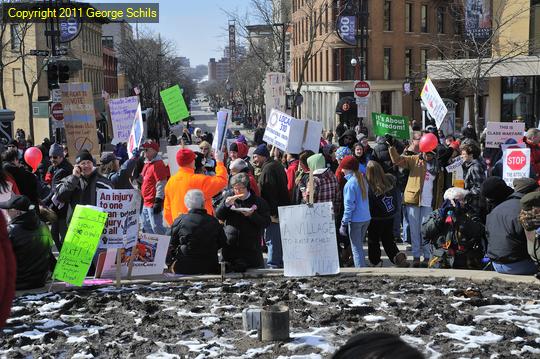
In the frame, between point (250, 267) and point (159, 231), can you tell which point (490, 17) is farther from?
point (250, 267)

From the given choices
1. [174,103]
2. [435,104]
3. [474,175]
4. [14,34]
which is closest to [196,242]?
[474,175]

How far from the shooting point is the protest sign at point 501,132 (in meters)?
14.1

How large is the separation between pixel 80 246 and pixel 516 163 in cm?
651

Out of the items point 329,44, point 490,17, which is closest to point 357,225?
point 490,17

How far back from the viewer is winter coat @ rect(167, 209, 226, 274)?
902 cm

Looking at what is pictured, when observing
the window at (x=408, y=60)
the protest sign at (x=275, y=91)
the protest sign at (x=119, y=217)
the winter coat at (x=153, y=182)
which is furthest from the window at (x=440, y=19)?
the protest sign at (x=119, y=217)

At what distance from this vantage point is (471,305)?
769 cm

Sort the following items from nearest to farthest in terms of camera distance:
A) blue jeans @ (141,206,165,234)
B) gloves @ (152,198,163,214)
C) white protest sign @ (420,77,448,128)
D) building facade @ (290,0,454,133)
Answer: gloves @ (152,198,163,214) < blue jeans @ (141,206,165,234) < white protest sign @ (420,77,448,128) < building facade @ (290,0,454,133)

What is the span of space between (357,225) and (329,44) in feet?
166

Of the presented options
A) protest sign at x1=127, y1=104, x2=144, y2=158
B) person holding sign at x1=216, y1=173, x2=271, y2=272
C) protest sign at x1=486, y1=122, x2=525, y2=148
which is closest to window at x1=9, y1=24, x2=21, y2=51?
protest sign at x1=127, y1=104, x2=144, y2=158

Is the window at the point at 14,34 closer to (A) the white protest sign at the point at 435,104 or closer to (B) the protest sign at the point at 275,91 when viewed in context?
(B) the protest sign at the point at 275,91

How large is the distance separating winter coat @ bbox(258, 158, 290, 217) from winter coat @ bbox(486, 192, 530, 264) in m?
3.15

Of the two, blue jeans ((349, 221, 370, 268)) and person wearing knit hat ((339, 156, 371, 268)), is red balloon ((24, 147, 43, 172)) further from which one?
blue jeans ((349, 221, 370, 268))

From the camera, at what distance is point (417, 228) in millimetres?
→ 11484
